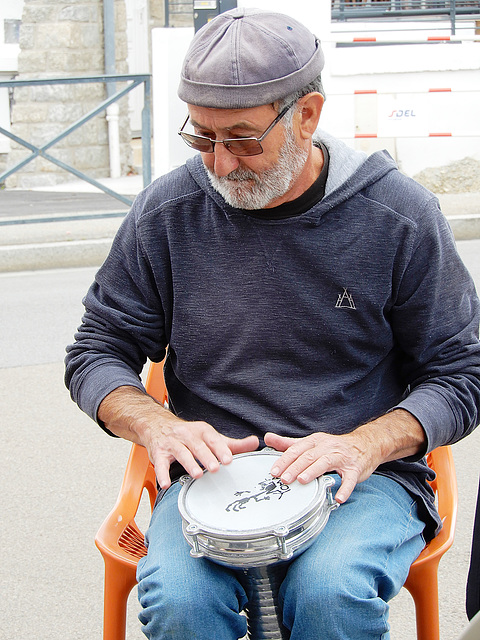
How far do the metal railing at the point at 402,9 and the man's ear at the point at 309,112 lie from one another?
9829mm

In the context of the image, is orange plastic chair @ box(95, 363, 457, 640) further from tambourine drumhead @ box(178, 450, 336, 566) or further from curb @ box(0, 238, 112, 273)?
curb @ box(0, 238, 112, 273)

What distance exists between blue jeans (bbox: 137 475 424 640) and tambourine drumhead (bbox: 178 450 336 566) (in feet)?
0.23

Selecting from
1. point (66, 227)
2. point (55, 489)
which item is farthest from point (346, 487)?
point (66, 227)

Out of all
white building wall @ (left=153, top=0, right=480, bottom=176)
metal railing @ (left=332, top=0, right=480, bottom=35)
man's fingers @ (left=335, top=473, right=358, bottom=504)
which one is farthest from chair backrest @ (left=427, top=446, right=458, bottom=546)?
metal railing @ (left=332, top=0, right=480, bottom=35)

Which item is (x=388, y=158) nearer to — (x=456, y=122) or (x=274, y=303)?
(x=274, y=303)

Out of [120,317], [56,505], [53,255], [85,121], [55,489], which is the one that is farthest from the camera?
[85,121]

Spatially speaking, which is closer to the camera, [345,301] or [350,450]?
[350,450]

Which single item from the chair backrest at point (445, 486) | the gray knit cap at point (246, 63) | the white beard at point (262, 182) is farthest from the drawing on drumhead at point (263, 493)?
the gray knit cap at point (246, 63)

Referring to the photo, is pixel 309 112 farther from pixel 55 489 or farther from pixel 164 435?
pixel 55 489

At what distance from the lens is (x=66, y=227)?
8.46 metres

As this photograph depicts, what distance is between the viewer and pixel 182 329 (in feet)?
7.21

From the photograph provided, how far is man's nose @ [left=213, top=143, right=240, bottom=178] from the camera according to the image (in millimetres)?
2043

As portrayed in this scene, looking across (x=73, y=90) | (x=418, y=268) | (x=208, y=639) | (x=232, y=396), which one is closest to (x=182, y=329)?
(x=232, y=396)

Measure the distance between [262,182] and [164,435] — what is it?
60 centimetres
